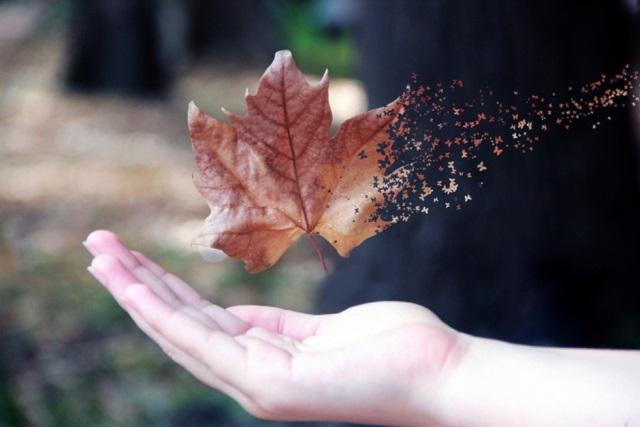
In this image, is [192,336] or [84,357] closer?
[192,336]

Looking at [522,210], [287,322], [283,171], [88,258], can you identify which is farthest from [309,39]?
[283,171]

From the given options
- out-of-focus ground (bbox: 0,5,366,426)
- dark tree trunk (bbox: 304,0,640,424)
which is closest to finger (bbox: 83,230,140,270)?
dark tree trunk (bbox: 304,0,640,424)

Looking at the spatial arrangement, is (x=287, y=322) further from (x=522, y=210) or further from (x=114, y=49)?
(x=114, y=49)

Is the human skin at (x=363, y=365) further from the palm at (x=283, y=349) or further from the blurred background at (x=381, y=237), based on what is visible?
the blurred background at (x=381, y=237)

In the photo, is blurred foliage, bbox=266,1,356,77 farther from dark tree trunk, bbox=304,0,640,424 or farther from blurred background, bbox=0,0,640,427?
dark tree trunk, bbox=304,0,640,424

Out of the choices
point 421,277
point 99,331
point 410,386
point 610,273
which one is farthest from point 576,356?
point 99,331

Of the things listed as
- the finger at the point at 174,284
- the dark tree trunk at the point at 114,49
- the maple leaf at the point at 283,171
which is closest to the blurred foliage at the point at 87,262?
the dark tree trunk at the point at 114,49
